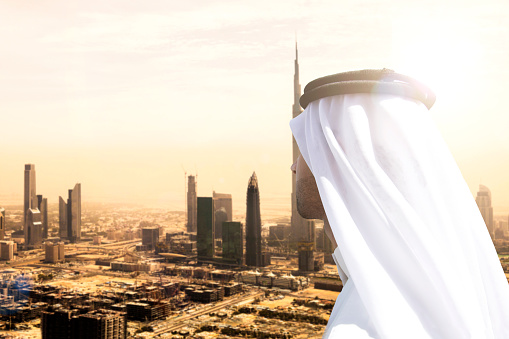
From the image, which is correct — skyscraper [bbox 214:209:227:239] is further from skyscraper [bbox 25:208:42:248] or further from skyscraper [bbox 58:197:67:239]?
skyscraper [bbox 25:208:42:248]

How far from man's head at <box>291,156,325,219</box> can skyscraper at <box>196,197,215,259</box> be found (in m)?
18.2

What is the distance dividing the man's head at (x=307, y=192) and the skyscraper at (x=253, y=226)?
15.7m

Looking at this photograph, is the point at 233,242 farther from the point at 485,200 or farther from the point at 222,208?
the point at 485,200

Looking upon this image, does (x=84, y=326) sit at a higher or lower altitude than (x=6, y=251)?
lower

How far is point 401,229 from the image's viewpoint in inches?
15.6

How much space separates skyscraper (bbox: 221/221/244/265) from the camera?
1758cm

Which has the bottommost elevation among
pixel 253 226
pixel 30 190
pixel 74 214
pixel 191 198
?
pixel 253 226

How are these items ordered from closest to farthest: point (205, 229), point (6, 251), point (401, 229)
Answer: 1. point (401, 229)
2. point (6, 251)
3. point (205, 229)

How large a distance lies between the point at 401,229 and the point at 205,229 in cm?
1879

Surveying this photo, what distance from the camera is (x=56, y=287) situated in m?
12.9

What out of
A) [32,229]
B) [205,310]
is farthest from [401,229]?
[32,229]

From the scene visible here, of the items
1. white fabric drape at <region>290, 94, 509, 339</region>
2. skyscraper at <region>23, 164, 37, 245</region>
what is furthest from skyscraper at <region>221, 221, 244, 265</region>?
white fabric drape at <region>290, 94, 509, 339</region>

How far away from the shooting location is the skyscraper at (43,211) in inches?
815

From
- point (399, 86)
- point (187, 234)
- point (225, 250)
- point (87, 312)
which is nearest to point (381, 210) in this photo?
point (399, 86)
